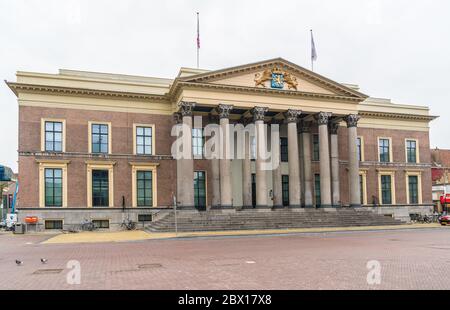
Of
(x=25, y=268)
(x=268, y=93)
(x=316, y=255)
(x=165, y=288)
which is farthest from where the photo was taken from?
(x=268, y=93)

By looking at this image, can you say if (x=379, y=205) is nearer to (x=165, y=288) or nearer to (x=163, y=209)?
(x=163, y=209)

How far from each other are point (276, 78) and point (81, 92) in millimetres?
17775

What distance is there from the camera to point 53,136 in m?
36.6

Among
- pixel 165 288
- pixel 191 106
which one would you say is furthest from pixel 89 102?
pixel 165 288

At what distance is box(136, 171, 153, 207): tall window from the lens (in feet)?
127

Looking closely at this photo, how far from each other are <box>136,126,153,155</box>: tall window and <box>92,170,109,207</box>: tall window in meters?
3.91

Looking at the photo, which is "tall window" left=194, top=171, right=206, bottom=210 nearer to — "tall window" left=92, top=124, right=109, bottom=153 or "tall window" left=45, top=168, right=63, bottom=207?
"tall window" left=92, top=124, right=109, bottom=153

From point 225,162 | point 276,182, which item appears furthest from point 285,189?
point 225,162

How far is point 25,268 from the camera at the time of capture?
14297mm

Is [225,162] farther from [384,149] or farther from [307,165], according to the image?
[384,149]

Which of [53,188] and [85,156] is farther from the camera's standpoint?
[85,156]

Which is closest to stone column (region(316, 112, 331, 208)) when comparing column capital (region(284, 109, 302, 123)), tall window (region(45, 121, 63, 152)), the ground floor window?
column capital (region(284, 109, 302, 123))

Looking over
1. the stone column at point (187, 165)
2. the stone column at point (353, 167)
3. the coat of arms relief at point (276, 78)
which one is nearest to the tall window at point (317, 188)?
the stone column at point (353, 167)
